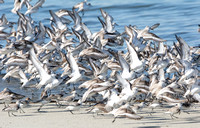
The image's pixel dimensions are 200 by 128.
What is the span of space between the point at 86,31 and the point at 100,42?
1758 millimetres

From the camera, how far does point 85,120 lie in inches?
296

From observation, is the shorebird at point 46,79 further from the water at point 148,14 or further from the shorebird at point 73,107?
the water at point 148,14

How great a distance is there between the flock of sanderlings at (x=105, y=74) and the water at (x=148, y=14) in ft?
14.6

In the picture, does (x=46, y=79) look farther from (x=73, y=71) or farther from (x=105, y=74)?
(x=105, y=74)

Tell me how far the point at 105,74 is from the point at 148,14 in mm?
11235

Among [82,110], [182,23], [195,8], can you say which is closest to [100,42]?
[82,110]

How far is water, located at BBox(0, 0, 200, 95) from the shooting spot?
1642cm

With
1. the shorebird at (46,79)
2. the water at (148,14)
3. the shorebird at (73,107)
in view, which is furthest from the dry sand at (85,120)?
the water at (148,14)

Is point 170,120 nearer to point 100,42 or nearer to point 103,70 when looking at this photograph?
point 103,70

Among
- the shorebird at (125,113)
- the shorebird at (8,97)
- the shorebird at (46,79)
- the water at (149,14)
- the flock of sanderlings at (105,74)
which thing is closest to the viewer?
the shorebird at (125,113)

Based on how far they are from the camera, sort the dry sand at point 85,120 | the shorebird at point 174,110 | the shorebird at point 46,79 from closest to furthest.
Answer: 1. the dry sand at point 85,120
2. the shorebird at point 174,110
3. the shorebird at point 46,79

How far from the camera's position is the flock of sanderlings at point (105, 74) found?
7832 millimetres

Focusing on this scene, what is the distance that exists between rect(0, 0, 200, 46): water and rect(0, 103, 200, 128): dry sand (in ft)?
23.0

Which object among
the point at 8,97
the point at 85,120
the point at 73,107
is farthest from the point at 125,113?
the point at 8,97
